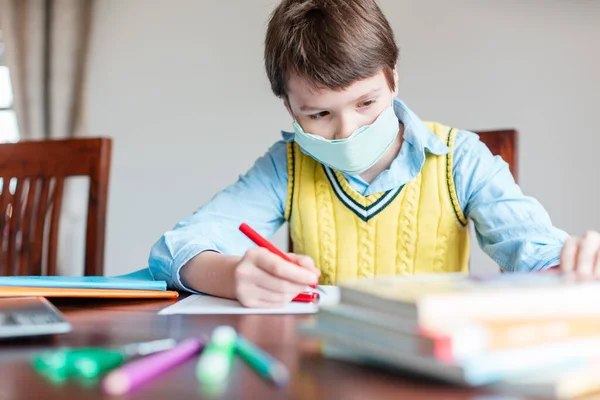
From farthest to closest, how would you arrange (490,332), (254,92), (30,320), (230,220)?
(254,92) → (230,220) → (30,320) → (490,332)

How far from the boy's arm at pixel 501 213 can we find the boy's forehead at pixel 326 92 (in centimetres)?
21

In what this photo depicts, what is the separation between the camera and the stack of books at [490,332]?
1.23ft

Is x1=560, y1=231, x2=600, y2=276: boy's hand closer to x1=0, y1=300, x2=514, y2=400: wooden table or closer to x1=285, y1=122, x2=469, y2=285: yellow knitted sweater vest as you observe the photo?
x1=0, y1=300, x2=514, y2=400: wooden table

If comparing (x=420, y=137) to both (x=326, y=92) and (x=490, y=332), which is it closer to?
(x=326, y=92)

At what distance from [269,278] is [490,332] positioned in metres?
0.39

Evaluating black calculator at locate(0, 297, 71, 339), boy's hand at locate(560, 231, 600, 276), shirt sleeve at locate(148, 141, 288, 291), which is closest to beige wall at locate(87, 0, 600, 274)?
shirt sleeve at locate(148, 141, 288, 291)

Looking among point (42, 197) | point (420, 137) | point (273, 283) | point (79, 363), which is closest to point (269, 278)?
point (273, 283)

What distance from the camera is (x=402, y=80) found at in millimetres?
2215

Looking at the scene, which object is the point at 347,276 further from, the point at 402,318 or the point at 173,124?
the point at 173,124

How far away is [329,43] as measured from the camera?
96 centimetres

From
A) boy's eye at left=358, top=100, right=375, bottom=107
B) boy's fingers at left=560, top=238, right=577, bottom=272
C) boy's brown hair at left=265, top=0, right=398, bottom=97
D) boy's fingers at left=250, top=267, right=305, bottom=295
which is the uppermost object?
boy's brown hair at left=265, top=0, right=398, bottom=97

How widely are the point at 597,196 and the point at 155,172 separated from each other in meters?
1.61

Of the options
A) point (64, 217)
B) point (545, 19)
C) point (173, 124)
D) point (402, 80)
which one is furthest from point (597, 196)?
point (64, 217)

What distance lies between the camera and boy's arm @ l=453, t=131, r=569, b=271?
86cm
